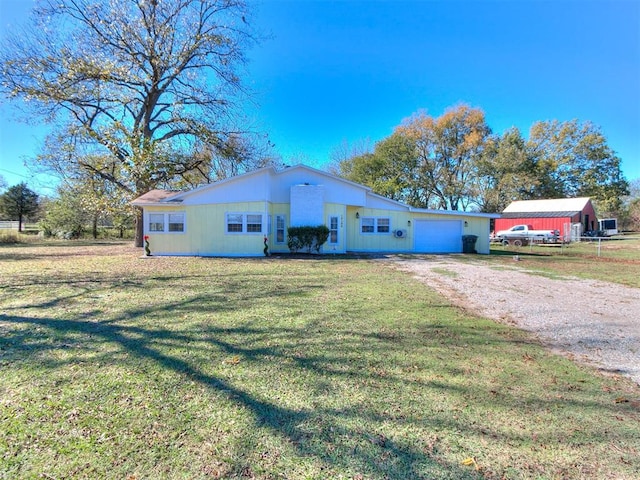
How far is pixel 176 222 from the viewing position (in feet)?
48.7

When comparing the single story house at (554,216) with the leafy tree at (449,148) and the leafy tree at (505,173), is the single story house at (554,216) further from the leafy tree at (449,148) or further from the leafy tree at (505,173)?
the leafy tree at (449,148)

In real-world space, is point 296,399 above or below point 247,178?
below

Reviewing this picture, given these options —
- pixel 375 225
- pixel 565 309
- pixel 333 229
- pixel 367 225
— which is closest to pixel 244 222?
pixel 333 229

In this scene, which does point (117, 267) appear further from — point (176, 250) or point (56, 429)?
point (56, 429)

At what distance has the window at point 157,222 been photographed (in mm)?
14852

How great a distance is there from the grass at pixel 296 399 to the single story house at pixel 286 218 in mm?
9573

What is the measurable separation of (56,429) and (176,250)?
1344 cm

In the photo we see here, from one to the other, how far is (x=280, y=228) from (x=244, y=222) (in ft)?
7.08

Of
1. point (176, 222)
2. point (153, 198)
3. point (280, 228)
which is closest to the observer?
point (176, 222)

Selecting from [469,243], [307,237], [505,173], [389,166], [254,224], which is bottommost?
[469,243]

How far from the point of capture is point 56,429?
2277mm

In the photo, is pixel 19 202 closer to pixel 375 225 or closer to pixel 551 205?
pixel 375 225

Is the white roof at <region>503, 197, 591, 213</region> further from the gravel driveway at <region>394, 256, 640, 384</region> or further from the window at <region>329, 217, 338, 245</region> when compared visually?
the gravel driveway at <region>394, 256, 640, 384</region>

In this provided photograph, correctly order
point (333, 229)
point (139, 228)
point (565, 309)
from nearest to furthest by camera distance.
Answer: point (565, 309)
point (333, 229)
point (139, 228)
